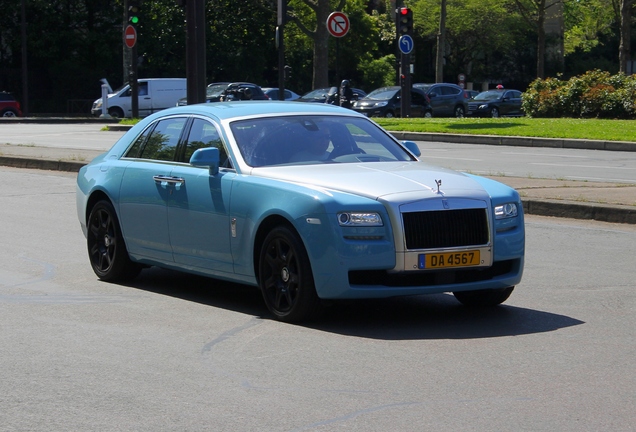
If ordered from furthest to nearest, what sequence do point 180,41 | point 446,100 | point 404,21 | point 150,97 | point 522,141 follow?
point 180,41, point 446,100, point 150,97, point 404,21, point 522,141

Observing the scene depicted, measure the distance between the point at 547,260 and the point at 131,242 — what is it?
3.75 meters

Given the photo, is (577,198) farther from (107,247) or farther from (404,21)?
(404,21)

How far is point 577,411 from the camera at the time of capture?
5086 millimetres

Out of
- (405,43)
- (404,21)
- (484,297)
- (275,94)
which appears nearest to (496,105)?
(275,94)

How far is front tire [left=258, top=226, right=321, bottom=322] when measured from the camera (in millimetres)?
6980

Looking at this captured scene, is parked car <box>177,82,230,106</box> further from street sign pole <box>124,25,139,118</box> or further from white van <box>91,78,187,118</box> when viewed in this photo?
street sign pole <box>124,25,139,118</box>

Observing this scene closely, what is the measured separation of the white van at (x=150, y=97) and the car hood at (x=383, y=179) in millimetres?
38366

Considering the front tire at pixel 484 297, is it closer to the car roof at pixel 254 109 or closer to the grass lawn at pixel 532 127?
the car roof at pixel 254 109

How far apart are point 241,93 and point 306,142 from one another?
109 feet

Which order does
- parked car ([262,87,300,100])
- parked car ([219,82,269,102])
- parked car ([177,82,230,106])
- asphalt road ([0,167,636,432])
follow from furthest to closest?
parked car ([262,87,300,100]), parked car ([177,82,230,106]), parked car ([219,82,269,102]), asphalt road ([0,167,636,432])

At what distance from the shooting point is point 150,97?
4581cm

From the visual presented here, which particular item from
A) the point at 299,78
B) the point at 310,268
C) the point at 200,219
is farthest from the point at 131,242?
the point at 299,78

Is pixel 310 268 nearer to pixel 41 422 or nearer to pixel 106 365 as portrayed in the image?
pixel 106 365

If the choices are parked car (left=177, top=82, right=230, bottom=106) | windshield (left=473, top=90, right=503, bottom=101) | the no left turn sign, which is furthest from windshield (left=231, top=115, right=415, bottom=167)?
windshield (left=473, top=90, right=503, bottom=101)
